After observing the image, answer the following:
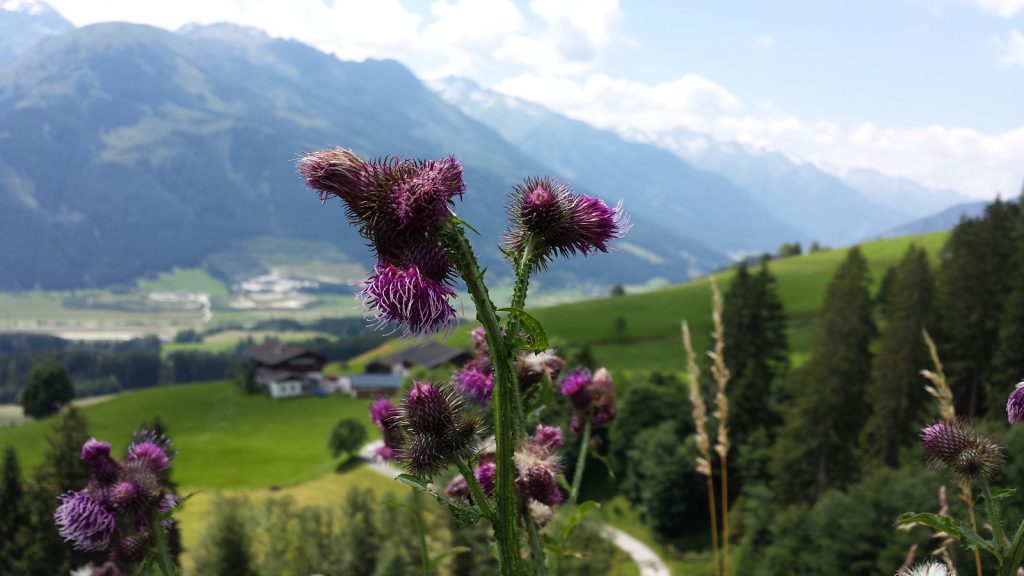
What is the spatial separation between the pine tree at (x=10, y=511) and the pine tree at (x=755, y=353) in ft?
155

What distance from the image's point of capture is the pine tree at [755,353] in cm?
5412

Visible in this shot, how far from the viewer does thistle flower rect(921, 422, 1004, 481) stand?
258 centimetres

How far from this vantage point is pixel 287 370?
121 metres

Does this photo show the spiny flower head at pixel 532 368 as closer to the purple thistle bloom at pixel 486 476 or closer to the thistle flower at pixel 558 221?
the purple thistle bloom at pixel 486 476

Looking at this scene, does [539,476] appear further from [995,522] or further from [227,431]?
[227,431]

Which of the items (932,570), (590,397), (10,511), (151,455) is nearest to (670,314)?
(10,511)

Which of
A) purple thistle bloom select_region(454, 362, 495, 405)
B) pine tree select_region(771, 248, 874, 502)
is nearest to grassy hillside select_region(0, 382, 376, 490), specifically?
pine tree select_region(771, 248, 874, 502)

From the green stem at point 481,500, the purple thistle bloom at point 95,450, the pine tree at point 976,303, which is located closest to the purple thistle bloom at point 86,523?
the purple thistle bloom at point 95,450

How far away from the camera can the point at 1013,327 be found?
3859 centimetres

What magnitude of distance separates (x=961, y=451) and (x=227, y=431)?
4204 inches

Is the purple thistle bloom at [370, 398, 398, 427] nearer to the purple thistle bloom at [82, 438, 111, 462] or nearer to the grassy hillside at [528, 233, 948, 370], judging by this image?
the purple thistle bloom at [82, 438, 111, 462]

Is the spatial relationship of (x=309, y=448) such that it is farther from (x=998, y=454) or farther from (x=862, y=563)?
(x=998, y=454)

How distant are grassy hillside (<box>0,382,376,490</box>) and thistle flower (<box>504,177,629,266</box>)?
7622 centimetres

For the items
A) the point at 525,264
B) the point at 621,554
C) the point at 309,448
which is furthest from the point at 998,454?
the point at 309,448
